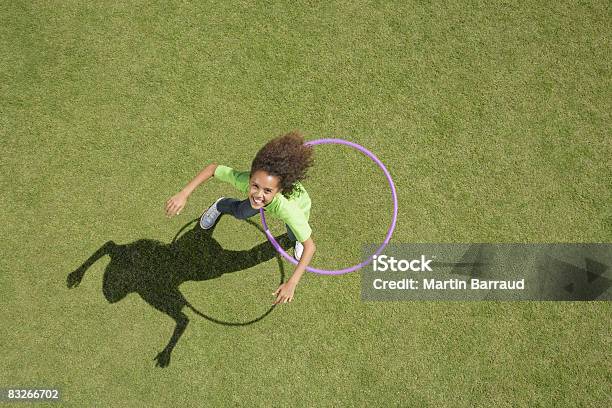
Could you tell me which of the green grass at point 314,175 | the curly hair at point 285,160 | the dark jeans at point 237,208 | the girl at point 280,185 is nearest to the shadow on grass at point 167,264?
the green grass at point 314,175

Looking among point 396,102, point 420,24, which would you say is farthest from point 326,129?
point 420,24

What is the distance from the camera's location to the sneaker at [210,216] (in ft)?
18.5

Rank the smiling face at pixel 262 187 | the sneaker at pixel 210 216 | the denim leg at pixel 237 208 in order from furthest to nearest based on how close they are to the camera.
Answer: the sneaker at pixel 210 216 < the denim leg at pixel 237 208 < the smiling face at pixel 262 187

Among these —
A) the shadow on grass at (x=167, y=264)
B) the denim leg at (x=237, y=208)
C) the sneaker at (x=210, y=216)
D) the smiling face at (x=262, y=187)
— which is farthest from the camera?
the shadow on grass at (x=167, y=264)

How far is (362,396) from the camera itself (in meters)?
5.62

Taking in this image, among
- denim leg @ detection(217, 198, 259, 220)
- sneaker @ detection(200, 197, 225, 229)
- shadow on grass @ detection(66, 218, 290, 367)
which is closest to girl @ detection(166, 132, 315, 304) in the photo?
denim leg @ detection(217, 198, 259, 220)

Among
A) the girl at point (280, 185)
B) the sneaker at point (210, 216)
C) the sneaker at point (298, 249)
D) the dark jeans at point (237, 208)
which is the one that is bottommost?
the sneaker at point (298, 249)

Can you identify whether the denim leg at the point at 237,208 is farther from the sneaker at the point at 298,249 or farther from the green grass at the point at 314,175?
the sneaker at the point at 298,249

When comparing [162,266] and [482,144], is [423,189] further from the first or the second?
[162,266]

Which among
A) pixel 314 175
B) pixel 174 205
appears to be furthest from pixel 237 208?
Result: pixel 314 175

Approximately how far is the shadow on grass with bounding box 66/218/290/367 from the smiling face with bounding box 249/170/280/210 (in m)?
1.54

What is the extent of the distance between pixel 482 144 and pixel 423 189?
888mm

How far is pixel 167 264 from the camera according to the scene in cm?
590

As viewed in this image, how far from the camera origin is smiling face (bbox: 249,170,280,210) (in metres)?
4.34
